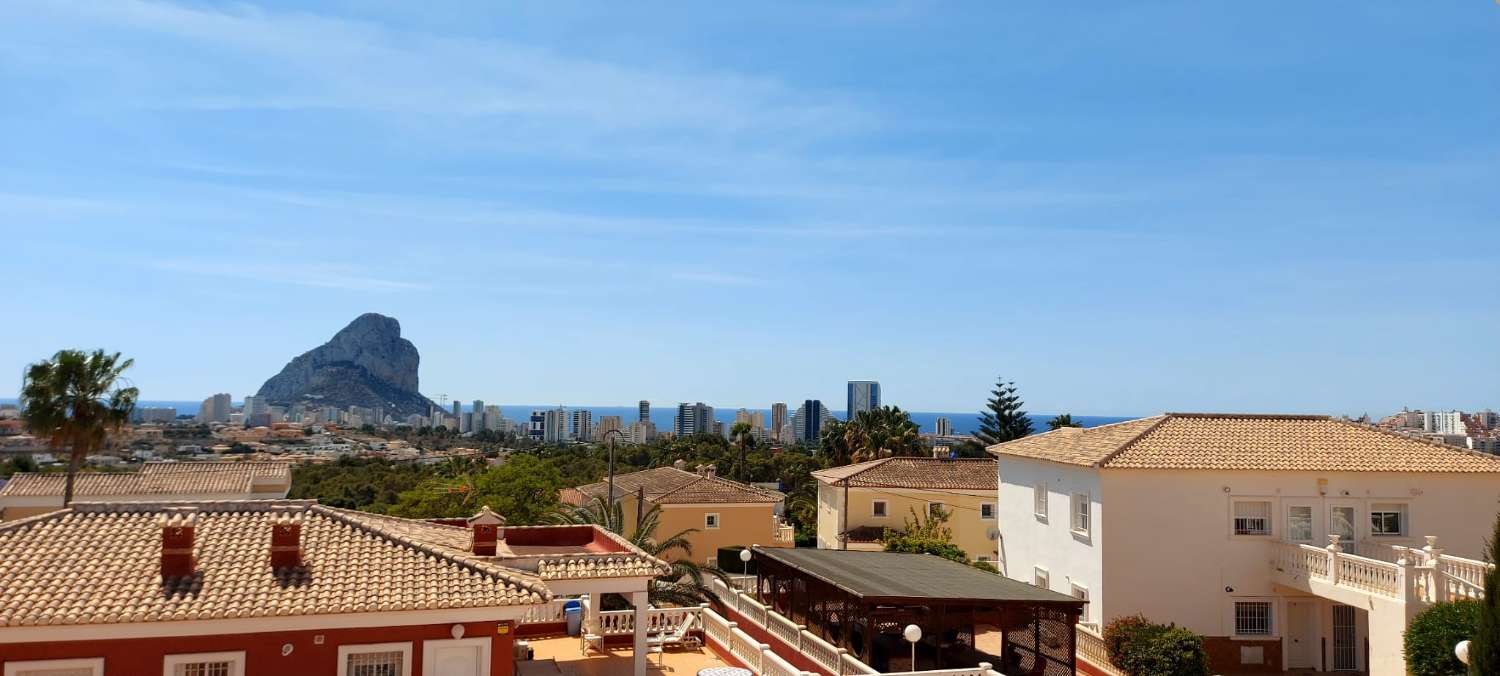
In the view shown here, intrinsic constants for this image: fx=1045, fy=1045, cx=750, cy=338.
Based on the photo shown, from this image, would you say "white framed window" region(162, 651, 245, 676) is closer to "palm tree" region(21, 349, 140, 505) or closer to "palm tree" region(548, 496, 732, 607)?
"palm tree" region(548, 496, 732, 607)

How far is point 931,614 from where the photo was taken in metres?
21.8

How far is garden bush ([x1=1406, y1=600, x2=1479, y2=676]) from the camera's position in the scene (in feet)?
65.7

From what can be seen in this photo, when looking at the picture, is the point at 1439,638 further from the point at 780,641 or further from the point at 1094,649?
the point at 780,641

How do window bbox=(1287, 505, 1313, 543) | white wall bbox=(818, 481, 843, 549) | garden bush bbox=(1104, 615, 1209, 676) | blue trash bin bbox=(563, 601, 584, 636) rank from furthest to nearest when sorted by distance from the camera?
white wall bbox=(818, 481, 843, 549) → window bbox=(1287, 505, 1313, 543) → blue trash bin bbox=(563, 601, 584, 636) → garden bush bbox=(1104, 615, 1209, 676)

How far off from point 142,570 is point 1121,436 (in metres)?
24.6

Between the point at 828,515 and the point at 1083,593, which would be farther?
the point at 828,515

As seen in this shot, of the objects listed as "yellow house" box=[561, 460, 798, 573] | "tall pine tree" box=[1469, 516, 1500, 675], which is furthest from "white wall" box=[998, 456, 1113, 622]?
"yellow house" box=[561, 460, 798, 573]

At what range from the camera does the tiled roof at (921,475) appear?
50.8 m

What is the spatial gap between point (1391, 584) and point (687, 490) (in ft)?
102

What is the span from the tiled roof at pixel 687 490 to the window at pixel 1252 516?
25.0 m

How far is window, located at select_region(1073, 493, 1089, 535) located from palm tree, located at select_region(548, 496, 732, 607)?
10.0 meters

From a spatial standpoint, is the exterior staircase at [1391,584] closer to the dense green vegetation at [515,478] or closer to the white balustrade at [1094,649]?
the white balustrade at [1094,649]

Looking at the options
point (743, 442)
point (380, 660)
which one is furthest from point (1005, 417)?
point (380, 660)

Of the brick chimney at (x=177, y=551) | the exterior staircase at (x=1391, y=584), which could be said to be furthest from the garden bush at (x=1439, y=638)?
the brick chimney at (x=177, y=551)
